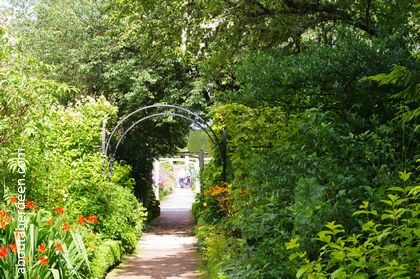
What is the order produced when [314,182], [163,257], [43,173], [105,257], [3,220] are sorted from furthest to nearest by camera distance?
[163,257] < [105,257] < [43,173] < [3,220] < [314,182]

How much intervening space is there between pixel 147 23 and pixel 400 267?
280 inches

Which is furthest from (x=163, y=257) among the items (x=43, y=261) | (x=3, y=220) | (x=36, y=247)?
(x=43, y=261)

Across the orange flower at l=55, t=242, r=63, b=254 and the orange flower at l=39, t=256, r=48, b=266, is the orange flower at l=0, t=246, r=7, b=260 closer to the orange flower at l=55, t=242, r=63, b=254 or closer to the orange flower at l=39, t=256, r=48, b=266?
the orange flower at l=39, t=256, r=48, b=266

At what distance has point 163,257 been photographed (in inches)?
431

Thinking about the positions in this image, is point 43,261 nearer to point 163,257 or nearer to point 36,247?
point 36,247

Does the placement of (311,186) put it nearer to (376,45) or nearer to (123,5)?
(376,45)

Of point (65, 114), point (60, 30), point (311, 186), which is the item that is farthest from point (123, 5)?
point (60, 30)

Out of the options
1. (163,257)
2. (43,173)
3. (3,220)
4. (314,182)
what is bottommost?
(163,257)

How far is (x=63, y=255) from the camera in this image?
5121 millimetres

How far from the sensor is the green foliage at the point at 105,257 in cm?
723

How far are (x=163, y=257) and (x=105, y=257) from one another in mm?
2738

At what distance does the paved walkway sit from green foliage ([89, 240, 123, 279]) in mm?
195

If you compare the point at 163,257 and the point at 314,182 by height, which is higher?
the point at 314,182

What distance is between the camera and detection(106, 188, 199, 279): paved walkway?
8.90m
